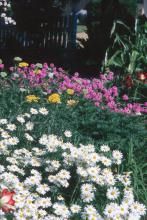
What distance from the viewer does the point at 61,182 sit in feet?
12.8

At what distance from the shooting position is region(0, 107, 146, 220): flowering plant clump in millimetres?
3629

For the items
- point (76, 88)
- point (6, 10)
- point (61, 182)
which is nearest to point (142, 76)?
point (76, 88)

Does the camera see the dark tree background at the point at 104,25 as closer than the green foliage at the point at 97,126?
No

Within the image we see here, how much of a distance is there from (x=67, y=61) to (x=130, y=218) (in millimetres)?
9893

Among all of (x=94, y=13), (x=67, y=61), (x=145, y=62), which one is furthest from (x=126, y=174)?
(x=67, y=61)

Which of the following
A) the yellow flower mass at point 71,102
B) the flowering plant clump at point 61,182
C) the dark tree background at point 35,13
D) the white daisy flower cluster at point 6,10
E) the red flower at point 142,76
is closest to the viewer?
the flowering plant clump at point 61,182

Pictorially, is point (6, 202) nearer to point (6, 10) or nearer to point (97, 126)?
point (97, 126)

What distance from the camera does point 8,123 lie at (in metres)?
5.10

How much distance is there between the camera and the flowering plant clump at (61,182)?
363 cm

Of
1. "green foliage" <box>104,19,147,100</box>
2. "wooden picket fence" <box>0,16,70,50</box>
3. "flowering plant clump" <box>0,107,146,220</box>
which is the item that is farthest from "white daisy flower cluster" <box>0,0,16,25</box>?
"flowering plant clump" <box>0,107,146,220</box>

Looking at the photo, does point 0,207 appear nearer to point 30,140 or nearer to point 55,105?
point 30,140

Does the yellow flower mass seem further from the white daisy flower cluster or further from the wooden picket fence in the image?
the wooden picket fence

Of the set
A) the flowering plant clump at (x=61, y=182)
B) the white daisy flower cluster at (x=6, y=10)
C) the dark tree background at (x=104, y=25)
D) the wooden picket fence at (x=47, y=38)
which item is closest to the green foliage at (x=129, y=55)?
the dark tree background at (x=104, y=25)

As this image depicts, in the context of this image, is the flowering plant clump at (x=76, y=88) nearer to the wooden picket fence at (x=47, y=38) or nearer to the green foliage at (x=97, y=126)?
the green foliage at (x=97, y=126)
